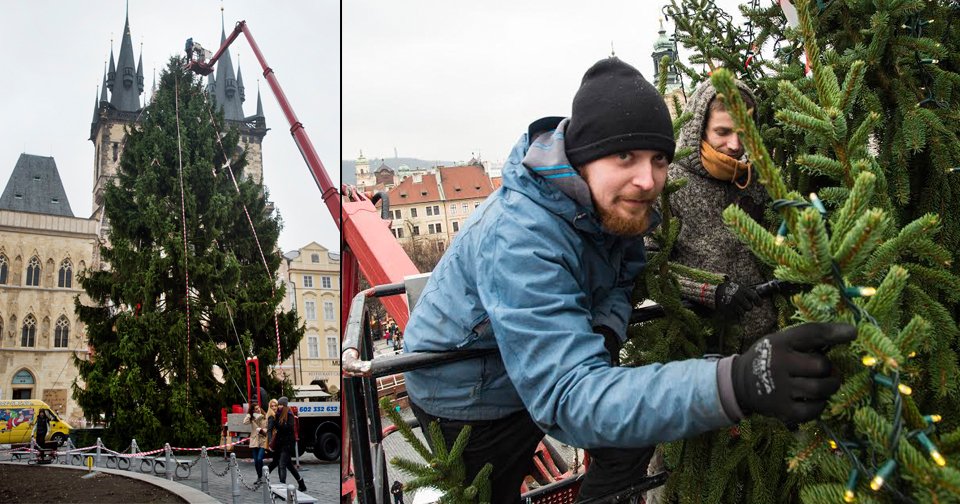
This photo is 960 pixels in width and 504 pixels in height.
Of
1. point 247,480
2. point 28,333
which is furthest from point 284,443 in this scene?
point 28,333

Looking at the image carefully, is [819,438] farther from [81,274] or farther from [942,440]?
[81,274]

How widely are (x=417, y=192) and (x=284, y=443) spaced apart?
5866 cm

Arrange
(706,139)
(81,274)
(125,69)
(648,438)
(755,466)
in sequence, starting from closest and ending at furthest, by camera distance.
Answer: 1. (648,438)
2. (755,466)
3. (706,139)
4. (125,69)
5. (81,274)

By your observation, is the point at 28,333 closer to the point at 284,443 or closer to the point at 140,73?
the point at 140,73

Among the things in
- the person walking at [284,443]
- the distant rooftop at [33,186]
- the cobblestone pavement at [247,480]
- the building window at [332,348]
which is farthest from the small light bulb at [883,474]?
the person walking at [284,443]

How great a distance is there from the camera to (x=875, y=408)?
867 mm

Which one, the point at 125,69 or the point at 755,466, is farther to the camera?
the point at 125,69

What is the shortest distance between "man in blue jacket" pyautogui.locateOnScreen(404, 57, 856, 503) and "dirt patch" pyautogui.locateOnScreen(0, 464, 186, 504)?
353 centimetres

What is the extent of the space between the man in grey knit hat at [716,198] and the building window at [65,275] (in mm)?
4358

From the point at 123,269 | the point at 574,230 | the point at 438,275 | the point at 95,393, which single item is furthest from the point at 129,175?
the point at 574,230

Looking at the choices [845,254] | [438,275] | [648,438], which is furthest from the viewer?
[438,275]

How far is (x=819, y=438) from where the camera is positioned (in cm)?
106

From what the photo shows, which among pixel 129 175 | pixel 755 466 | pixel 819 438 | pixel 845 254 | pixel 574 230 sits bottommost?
pixel 755 466

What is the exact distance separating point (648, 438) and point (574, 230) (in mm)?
439
